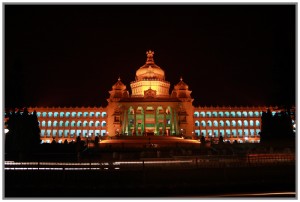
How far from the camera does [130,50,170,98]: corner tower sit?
80062mm

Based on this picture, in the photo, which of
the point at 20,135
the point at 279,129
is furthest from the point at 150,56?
the point at 20,135

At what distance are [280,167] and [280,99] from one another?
15.9 m

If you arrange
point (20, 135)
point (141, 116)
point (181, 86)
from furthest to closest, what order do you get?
point (181, 86), point (141, 116), point (20, 135)

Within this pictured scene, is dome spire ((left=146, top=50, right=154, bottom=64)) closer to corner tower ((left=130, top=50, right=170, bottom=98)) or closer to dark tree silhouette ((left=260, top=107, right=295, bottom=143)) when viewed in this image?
corner tower ((left=130, top=50, right=170, bottom=98))

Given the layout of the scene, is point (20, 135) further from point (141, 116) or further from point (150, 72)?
point (150, 72)

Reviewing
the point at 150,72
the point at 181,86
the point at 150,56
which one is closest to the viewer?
the point at 181,86

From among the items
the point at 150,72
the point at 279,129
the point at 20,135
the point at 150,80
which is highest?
the point at 150,72

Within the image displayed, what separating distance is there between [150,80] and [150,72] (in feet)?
7.77

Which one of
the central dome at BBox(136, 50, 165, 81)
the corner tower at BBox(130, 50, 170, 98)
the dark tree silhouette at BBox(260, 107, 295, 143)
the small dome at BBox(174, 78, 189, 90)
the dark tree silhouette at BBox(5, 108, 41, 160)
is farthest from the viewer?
the central dome at BBox(136, 50, 165, 81)

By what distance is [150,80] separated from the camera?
79.9 metres

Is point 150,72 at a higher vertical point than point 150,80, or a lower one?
higher

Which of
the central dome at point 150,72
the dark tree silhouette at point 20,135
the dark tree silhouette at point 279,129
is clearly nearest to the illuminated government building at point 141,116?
the central dome at point 150,72

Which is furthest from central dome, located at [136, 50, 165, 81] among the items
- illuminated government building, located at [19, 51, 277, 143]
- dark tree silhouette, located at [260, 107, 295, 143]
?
dark tree silhouette, located at [260, 107, 295, 143]

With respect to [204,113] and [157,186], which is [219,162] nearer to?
[157,186]
